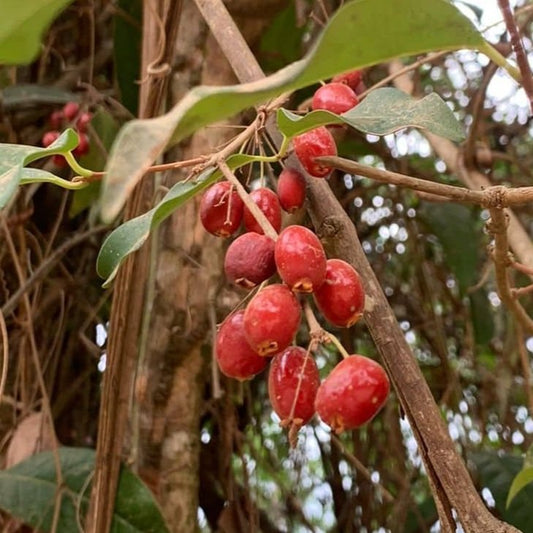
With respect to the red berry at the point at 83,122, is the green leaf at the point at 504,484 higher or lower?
lower

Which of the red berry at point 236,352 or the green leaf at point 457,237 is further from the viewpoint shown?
the green leaf at point 457,237

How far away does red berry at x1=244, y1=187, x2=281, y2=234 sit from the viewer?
0.46 m

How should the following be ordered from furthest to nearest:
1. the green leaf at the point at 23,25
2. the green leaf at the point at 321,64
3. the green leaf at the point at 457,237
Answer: the green leaf at the point at 457,237 → the green leaf at the point at 23,25 → the green leaf at the point at 321,64

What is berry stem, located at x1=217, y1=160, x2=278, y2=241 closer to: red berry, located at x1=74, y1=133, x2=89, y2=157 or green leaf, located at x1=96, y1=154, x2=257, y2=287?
green leaf, located at x1=96, y1=154, x2=257, y2=287

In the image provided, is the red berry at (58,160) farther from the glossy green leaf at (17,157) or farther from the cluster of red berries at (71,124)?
the glossy green leaf at (17,157)

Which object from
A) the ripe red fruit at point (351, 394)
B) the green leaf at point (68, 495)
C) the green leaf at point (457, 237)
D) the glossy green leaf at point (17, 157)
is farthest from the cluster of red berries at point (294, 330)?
the green leaf at point (457, 237)

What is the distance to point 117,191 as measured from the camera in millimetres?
271

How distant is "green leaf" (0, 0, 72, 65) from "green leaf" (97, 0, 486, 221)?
205 mm

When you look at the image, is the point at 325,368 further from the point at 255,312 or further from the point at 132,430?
the point at 255,312

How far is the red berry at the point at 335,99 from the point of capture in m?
0.52

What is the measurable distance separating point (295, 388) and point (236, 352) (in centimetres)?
4

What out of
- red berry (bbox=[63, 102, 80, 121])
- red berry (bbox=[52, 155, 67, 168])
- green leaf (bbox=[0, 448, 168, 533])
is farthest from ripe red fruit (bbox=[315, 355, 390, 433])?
red berry (bbox=[63, 102, 80, 121])

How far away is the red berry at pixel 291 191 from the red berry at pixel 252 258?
0.05 metres

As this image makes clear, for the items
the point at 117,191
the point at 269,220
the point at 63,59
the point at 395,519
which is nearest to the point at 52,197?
the point at 63,59
